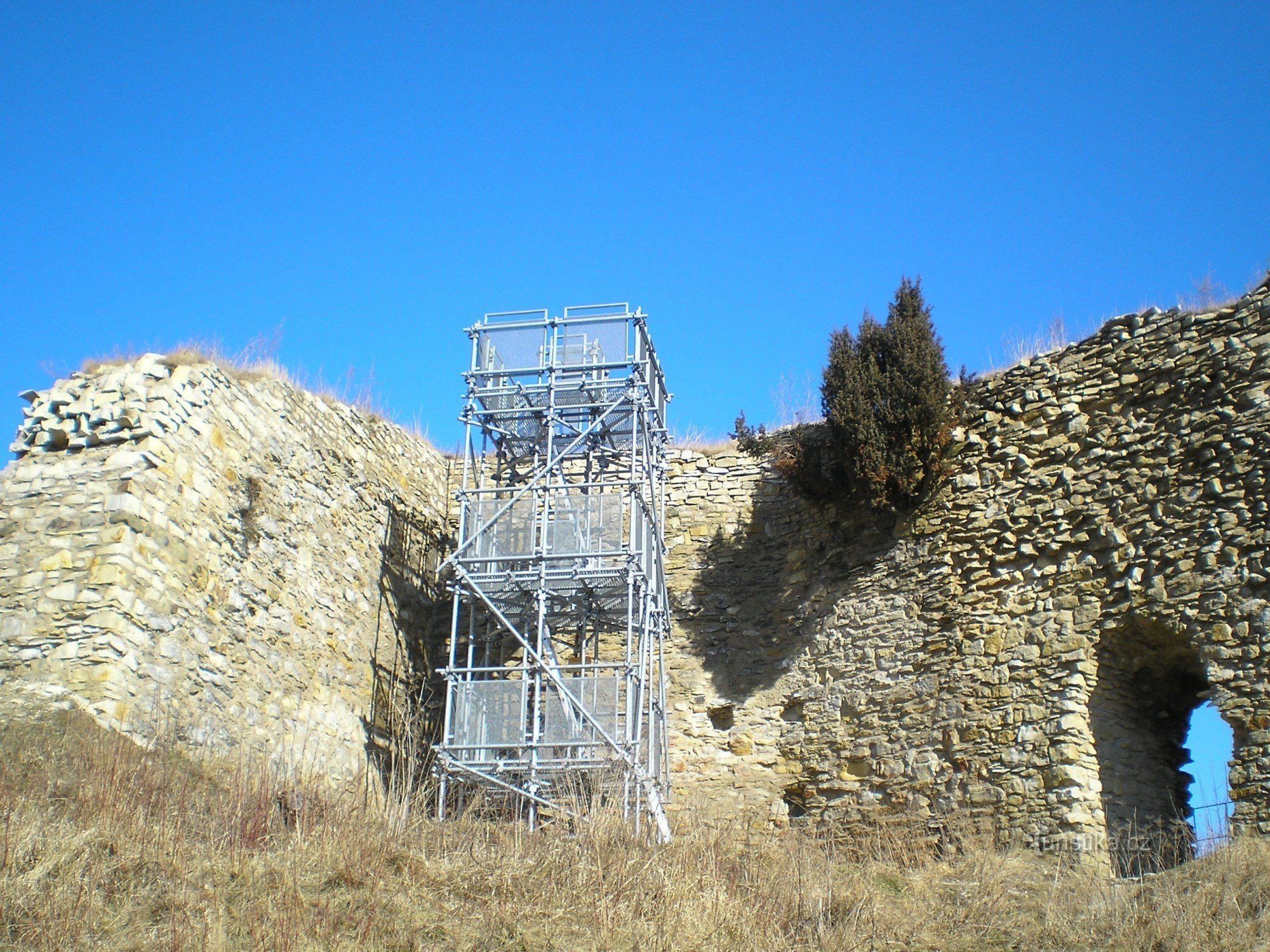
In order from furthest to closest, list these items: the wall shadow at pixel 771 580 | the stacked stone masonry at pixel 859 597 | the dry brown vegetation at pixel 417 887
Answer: the wall shadow at pixel 771 580 → the stacked stone masonry at pixel 859 597 → the dry brown vegetation at pixel 417 887

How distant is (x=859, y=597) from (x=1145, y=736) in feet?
10.2

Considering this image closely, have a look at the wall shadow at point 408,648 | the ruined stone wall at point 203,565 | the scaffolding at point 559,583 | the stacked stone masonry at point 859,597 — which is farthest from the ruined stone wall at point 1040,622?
the ruined stone wall at point 203,565

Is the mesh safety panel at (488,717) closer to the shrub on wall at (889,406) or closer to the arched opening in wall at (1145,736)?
the shrub on wall at (889,406)

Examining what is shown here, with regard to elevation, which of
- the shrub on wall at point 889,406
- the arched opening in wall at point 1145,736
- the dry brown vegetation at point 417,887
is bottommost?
the dry brown vegetation at point 417,887

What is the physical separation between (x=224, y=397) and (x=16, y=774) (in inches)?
178

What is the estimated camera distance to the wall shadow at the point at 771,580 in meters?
13.8

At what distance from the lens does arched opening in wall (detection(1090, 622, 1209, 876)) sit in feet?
36.3

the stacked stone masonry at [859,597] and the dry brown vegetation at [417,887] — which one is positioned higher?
the stacked stone masonry at [859,597]

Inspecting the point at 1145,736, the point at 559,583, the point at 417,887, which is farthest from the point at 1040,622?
the point at 417,887

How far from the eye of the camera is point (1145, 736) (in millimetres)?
11969

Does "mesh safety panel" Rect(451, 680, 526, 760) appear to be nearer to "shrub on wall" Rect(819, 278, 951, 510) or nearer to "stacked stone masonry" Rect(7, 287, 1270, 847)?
"stacked stone masonry" Rect(7, 287, 1270, 847)

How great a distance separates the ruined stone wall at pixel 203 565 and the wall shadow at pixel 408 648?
6 centimetres

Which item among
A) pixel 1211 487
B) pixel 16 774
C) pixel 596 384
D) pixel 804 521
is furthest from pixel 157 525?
pixel 1211 487

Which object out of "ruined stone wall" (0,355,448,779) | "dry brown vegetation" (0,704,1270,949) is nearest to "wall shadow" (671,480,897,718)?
"ruined stone wall" (0,355,448,779)
